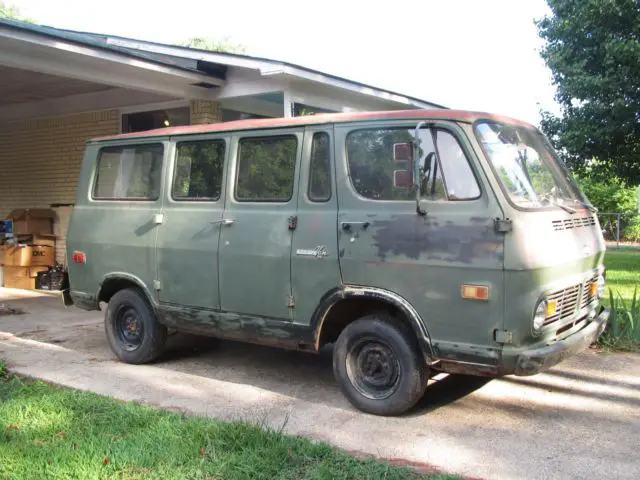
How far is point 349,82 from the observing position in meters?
8.89

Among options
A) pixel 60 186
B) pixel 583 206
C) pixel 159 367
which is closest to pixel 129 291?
pixel 159 367

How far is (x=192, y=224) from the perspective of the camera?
17.9 ft

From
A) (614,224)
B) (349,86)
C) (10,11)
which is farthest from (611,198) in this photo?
(10,11)

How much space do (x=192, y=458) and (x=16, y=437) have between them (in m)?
1.29

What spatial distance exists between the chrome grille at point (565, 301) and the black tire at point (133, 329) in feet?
11.8

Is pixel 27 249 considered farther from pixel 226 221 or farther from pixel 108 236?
Result: pixel 226 221

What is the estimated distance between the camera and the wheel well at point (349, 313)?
14.9ft

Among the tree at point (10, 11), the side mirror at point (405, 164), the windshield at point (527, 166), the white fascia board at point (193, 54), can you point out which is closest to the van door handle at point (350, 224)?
the side mirror at point (405, 164)

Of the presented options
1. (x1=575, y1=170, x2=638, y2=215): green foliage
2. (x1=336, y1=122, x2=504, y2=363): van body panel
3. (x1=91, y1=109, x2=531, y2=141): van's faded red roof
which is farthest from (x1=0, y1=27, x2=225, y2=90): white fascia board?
(x1=575, y1=170, x2=638, y2=215): green foliage

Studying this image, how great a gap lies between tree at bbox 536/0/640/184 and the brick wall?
8.98 meters

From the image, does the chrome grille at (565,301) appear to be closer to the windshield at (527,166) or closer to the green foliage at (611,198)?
the windshield at (527,166)

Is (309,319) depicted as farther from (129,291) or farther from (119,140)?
(119,140)

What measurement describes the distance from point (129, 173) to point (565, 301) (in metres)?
4.15

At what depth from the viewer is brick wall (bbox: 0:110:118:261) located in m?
11.1
